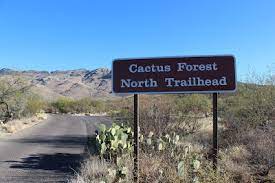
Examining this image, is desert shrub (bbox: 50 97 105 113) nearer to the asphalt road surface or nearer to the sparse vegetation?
the sparse vegetation

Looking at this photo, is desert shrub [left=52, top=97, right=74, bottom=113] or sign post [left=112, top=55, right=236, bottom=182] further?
desert shrub [left=52, top=97, right=74, bottom=113]

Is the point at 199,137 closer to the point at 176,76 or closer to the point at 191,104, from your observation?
the point at 191,104

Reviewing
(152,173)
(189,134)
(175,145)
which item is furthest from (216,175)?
(189,134)

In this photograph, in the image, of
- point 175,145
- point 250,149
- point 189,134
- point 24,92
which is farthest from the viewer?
point 24,92

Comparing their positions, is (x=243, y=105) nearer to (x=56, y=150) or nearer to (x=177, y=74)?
(x=56, y=150)

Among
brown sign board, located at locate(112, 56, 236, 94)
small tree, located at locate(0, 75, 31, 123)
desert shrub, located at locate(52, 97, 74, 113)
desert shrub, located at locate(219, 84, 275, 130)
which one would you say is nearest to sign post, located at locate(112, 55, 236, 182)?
brown sign board, located at locate(112, 56, 236, 94)

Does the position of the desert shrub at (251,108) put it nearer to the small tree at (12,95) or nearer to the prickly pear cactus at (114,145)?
the prickly pear cactus at (114,145)

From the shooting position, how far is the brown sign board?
410 inches

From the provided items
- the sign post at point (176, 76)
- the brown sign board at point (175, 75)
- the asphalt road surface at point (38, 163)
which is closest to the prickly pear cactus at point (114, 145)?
the asphalt road surface at point (38, 163)

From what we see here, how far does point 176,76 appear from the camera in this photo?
1057 centimetres

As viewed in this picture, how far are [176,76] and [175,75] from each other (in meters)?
0.03

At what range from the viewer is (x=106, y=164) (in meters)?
12.9

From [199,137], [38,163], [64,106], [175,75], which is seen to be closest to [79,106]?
[64,106]

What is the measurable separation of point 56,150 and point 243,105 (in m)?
7.71
